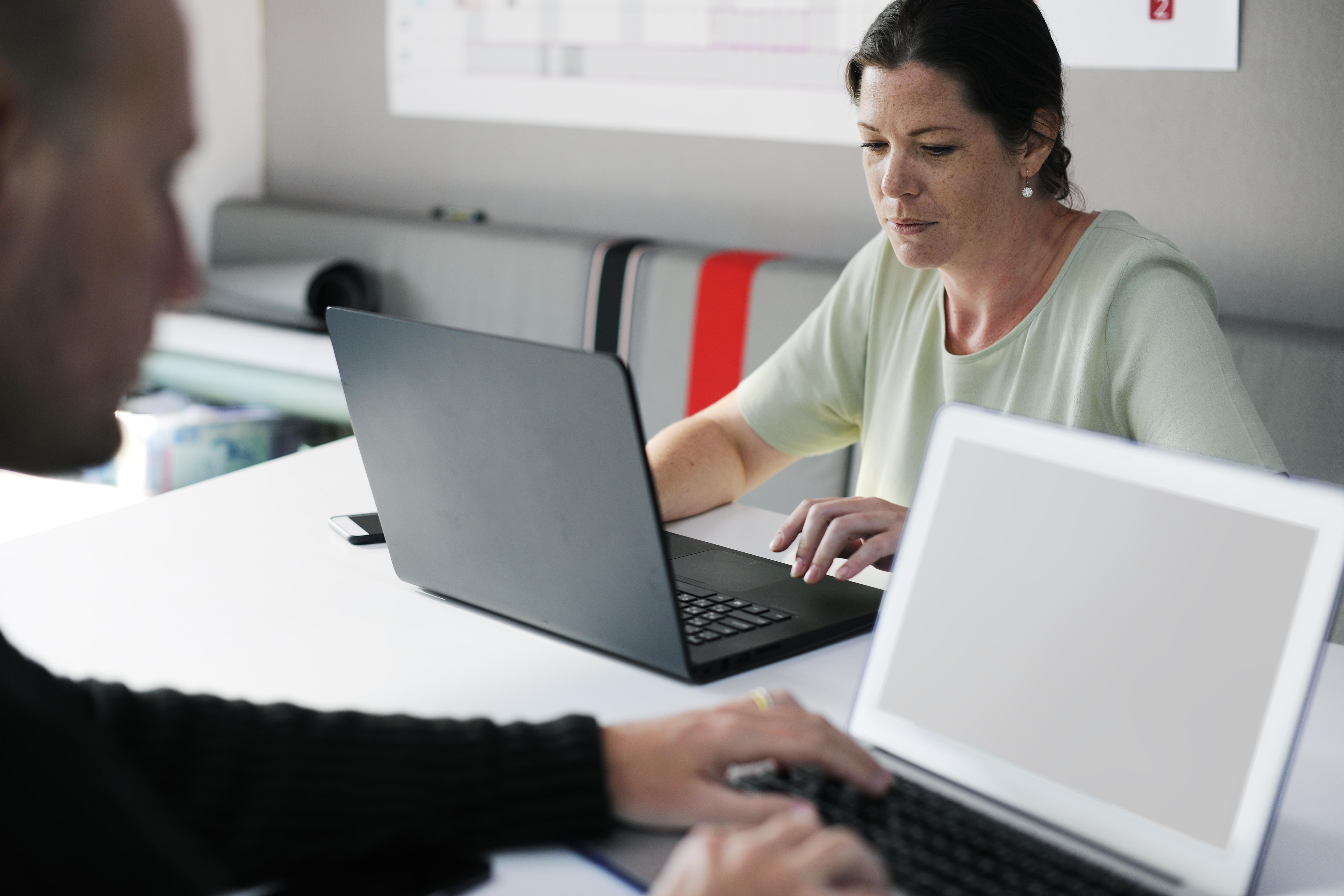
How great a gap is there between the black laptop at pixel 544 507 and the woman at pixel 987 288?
235 mm

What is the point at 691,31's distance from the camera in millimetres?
2463

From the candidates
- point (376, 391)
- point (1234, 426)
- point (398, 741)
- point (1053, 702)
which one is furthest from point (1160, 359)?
point (398, 741)

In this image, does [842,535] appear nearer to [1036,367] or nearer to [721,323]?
[1036,367]

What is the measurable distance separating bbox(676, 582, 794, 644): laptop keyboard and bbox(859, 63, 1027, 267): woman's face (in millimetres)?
546

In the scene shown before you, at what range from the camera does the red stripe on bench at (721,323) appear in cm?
226

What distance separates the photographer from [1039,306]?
54.7 inches

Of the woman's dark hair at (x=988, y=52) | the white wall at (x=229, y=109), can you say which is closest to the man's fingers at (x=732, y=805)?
the woman's dark hair at (x=988, y=52)

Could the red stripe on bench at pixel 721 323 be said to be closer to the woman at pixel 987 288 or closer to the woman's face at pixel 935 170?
the woman at pixel 987 288

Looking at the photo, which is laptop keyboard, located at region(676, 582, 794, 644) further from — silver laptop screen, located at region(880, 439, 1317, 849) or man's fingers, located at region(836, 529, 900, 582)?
silver laptop screen, located at region(880, 439, 1317, 849)

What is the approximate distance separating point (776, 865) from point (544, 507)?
1.28 ft

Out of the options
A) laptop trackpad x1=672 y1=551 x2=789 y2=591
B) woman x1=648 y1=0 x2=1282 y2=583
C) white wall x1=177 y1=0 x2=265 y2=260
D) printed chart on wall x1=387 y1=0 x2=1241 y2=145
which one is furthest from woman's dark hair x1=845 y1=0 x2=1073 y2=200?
white wall x1=177 y1=0 x2=265 y2=260

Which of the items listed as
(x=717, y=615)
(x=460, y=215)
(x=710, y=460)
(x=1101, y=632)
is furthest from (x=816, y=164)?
(x=1101, y=632)

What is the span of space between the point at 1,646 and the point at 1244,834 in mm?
636

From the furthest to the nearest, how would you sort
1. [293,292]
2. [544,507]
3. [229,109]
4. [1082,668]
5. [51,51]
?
[229,109] → [293,292] → [544,507] → [1082,668] → [51,51]
